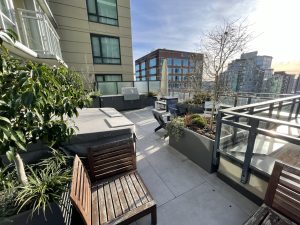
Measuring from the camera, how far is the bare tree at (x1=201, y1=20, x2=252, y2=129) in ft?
10.5

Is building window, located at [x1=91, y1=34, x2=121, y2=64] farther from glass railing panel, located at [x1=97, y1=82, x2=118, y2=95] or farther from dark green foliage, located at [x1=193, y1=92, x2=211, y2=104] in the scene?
dark green foliage, located at [x1=193, y1=92, x2=211, y2=104]

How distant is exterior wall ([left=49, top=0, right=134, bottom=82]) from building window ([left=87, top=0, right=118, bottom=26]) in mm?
252

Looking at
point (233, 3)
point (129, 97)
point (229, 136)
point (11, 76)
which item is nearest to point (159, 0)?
point (233, 3)

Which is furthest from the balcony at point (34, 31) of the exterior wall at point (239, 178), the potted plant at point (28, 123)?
the exterior wall at point (239, 178)

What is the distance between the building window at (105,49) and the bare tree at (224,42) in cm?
758

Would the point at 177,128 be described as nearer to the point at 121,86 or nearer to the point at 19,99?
the point at 19,99

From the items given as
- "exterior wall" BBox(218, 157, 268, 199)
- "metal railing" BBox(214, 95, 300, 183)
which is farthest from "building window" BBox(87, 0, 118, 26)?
"exterior wall" BBox(218, 157, 268, 199)

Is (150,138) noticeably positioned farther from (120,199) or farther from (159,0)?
(159,0)

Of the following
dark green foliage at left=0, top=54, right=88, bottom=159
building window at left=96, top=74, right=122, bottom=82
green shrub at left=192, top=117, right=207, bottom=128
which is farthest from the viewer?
building window at left=96, top=74, right=122, bottom=82

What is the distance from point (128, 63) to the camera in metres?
10.3

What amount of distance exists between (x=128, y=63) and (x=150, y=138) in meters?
7.61

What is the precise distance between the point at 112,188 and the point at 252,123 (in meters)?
2.13

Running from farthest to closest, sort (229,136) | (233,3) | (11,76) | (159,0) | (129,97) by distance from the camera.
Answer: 1. (129,97)
2. (159,0)
3. (233,3)
4. (229,136)
5. (11,76)

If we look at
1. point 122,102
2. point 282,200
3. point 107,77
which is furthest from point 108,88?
point 282,200
